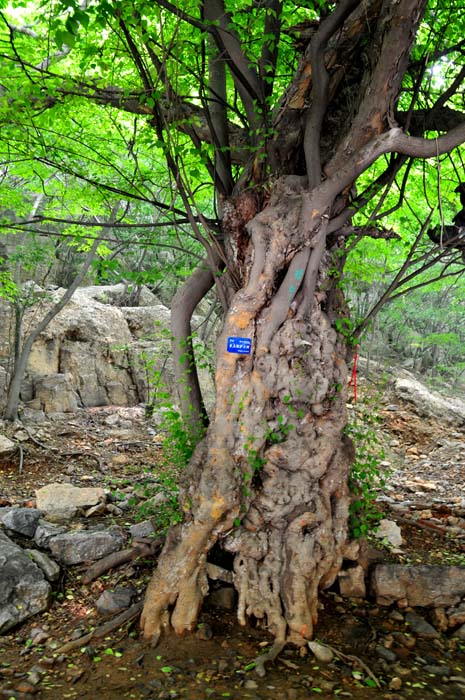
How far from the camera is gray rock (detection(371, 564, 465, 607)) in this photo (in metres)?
4.02

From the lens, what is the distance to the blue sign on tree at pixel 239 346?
12.9 ft

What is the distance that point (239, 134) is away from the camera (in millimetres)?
4953

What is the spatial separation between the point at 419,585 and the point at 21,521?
3758 mm

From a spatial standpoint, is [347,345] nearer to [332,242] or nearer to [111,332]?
[332,242]

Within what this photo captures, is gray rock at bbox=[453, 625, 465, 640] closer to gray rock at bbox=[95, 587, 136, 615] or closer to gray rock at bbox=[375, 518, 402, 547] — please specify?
gray rock at bbox=[375, 518, 402, 547]

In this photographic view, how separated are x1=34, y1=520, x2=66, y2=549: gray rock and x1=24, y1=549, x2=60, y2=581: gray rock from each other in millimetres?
267

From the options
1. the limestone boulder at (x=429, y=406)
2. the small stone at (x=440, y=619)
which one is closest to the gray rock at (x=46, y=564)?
the small stone at (x=440, y=619)

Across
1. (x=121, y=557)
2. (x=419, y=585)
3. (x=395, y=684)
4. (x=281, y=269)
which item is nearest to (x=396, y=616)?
(x=419, y=585)

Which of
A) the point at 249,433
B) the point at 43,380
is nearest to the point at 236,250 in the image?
the point at 249,433

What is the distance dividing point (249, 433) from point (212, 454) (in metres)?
0.33

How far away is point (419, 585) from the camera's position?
160 inches

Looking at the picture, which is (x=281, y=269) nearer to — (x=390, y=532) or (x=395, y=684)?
(x=390, y=532)

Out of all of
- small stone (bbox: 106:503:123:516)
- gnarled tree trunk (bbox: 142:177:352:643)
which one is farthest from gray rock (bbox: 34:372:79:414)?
gnarled tree trunk (bbox: 142:177:352:643)

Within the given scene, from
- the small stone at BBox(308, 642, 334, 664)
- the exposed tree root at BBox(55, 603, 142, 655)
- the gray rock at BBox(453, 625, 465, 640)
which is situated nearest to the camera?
the small stone at BBox(308, 642, 334, 664)
